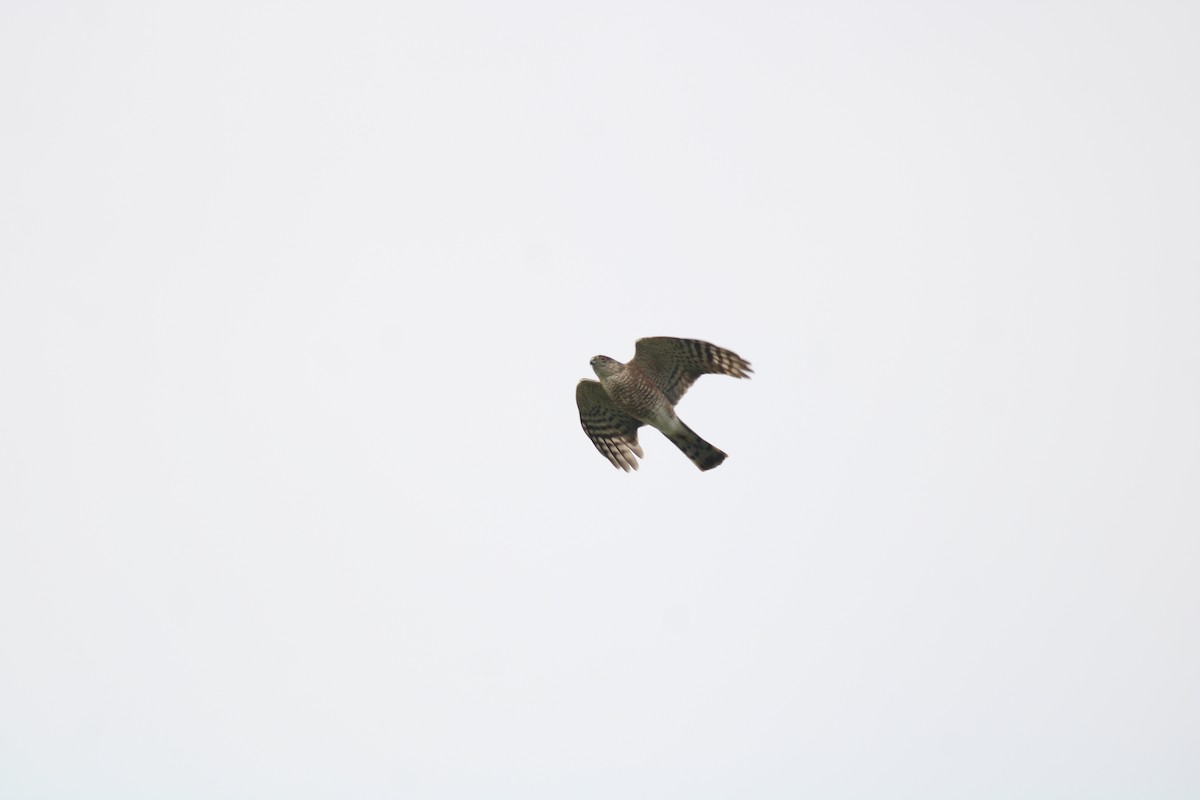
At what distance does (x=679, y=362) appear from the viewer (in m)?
23.7

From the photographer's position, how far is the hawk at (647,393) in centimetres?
2339

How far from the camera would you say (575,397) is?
2514 cm

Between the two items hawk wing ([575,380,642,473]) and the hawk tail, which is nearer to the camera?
the hawk tail

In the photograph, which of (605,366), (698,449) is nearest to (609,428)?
(698,449)

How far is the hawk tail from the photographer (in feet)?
80.4

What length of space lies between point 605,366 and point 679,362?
97 centimetres

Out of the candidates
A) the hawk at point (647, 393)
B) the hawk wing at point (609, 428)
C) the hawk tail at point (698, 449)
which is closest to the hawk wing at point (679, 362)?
the hawk at point (647, 393)

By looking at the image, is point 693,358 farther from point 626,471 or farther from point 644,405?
point 626,471

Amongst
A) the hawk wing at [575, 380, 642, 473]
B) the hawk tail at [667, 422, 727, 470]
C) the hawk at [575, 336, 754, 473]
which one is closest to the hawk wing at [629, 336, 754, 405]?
the hawk at [575, 336, 754, 473]

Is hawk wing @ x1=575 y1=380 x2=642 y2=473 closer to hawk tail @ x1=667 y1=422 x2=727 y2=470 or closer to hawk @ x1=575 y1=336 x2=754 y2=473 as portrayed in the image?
hawk @ x1=575 y1=336 x2=754 y2=473

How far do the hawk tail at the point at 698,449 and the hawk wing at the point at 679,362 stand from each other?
63 cm

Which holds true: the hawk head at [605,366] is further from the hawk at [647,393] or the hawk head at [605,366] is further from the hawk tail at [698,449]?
the hawk tail at [698,449]

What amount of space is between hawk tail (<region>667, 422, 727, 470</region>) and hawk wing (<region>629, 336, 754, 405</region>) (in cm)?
63

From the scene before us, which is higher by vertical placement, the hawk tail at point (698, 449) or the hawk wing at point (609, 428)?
the hawk wing at point (609, 428)
